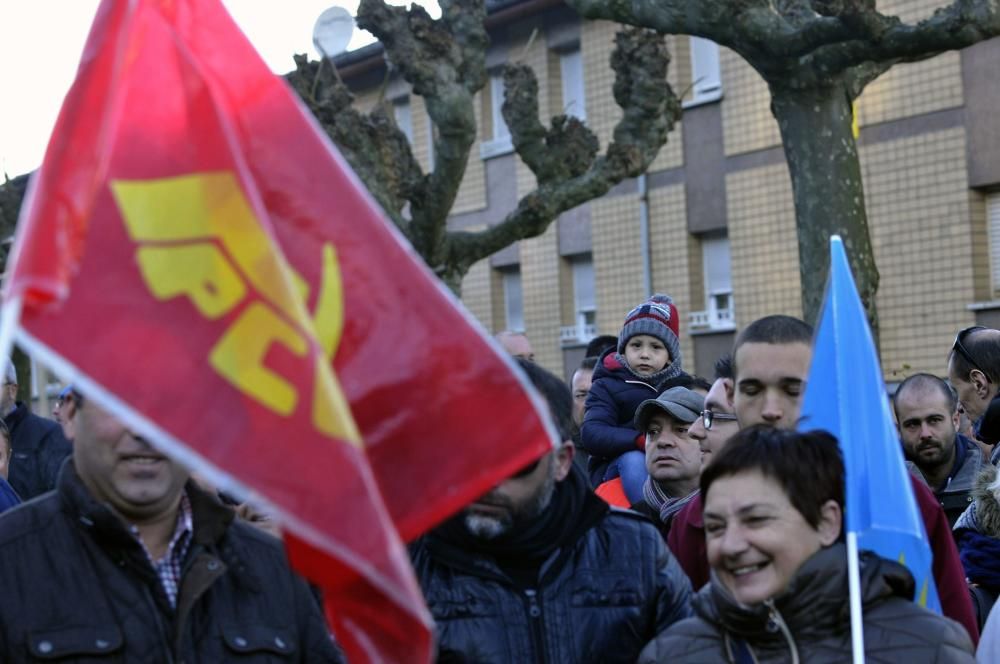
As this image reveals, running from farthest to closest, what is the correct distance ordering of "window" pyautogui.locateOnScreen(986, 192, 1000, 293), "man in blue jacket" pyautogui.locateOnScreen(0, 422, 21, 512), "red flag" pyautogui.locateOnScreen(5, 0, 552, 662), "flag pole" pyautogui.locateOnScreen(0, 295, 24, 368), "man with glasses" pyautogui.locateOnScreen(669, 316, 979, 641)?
"window" pyautogui.locateOnScreen(986, 192, 1000, 293) → "man in blue jacket" pyautogui.locateOnScreen(0, 422, 21, 512) → "man with glasses" pyautogui.locateOnScreen(669, 316, 979, 641) → "red flag" pyautogui.locateOnScreen(5, 0, 552, 662) → "flag pole" pyautogui.locateOnScreen(0, 295, 24, 368)

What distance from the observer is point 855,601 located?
384 cm

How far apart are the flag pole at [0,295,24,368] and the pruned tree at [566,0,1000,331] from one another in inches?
357

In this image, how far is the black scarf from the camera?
432cm

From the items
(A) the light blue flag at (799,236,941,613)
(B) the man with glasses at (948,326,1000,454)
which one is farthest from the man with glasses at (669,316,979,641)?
(B) the man with glasses at (948,326,1000,454)

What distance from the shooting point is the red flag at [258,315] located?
292 centimetres

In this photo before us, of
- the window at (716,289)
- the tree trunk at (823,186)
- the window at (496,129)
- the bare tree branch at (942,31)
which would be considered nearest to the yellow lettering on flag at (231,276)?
the bare tree branch at (942,31)

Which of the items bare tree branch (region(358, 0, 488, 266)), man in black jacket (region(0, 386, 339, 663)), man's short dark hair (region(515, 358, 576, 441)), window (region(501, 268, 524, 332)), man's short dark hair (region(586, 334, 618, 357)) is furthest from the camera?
window (region(501, 268, 524, 332))

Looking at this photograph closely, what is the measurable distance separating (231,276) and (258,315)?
107 millimetres

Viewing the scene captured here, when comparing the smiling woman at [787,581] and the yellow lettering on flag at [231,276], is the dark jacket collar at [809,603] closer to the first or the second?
the smiling woman at [787,581]

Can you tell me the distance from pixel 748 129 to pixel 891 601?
1932cm

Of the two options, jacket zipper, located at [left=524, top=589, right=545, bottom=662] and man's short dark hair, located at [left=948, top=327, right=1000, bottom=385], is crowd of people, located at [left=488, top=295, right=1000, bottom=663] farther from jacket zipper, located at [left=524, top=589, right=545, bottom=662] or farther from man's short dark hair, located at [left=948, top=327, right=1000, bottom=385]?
man's short dark hair, located at [left=948, top=327, right=1000, bottom=385]

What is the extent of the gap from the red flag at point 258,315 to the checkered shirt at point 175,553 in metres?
0.70

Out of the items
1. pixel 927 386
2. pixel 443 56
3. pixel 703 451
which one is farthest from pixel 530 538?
pixel 443 56

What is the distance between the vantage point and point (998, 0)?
10922 millimetres
